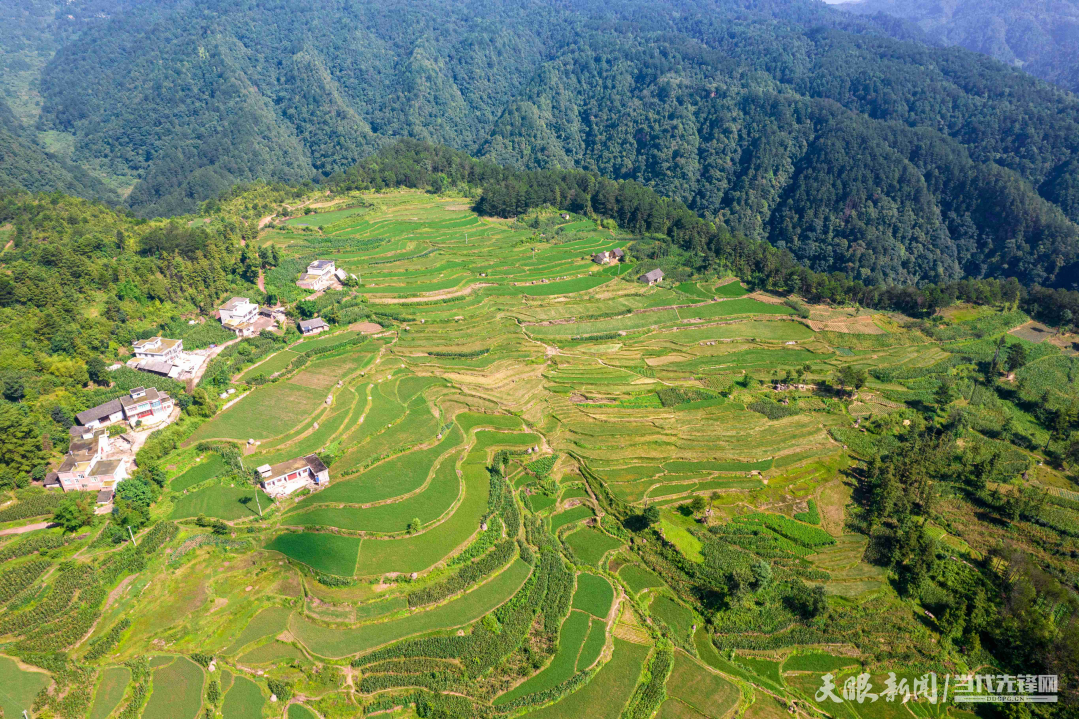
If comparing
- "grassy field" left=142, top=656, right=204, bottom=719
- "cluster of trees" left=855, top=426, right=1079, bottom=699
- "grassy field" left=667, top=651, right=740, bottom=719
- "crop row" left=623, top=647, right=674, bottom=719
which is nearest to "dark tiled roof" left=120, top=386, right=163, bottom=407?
"grassy field" left=142, top=656, right=204, bottom=719

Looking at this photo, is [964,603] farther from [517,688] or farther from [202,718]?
[202,718]

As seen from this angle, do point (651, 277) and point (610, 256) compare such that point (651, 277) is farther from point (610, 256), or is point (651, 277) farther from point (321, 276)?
point (321, 276)

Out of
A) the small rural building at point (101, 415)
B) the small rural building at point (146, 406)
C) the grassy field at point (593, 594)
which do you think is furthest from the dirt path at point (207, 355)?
the grassy field at point (593, 594)

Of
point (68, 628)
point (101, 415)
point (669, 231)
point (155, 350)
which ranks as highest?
point (101, 415)

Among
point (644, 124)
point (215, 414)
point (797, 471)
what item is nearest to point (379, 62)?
point (644, 124)

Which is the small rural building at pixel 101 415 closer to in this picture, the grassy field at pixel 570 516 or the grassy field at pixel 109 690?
the grassy field at pixel 109 690

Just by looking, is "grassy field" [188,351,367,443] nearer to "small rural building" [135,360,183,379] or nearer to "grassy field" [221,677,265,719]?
"small rural building" [135,360,183,379]

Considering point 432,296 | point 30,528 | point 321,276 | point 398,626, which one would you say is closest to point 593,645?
point 398,626
